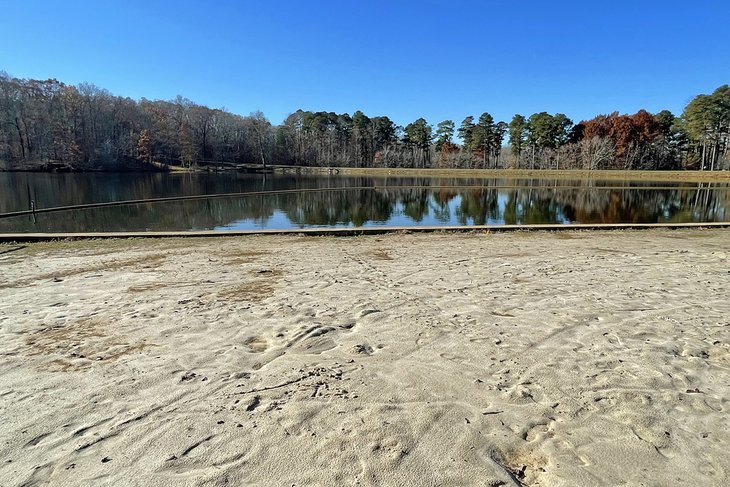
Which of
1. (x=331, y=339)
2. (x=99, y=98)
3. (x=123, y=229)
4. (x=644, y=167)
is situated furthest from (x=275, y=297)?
(x=99, y=98)

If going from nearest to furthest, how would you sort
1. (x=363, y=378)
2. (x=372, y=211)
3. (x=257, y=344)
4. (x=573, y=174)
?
(x=363, y=378)
(x=257, y=344)
(x=372, y=211)
(x=573, y=174)

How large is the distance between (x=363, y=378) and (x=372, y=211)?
16.6 meters

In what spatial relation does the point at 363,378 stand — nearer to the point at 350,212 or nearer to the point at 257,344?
the point at 257,344

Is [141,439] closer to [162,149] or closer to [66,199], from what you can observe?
[66,199]

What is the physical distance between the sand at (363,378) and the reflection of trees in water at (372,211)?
9.28 meters

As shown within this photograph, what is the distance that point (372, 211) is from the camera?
64.8 ft

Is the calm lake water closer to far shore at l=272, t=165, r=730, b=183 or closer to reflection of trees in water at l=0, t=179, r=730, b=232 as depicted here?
reflection of trees in water at l=0, t=179, r=730, b=232

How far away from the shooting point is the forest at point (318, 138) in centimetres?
6266

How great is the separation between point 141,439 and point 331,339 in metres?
1.86

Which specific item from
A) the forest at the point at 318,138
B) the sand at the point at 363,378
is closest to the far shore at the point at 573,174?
the forest at the point at 318,138

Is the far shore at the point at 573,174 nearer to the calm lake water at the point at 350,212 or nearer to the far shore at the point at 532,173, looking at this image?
the far shore at the point at 532,173

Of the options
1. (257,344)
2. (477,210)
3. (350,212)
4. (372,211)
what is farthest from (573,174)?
(257,344)

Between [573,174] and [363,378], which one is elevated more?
[573,174]

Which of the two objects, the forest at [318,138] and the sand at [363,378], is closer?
the sand at [363,378]
